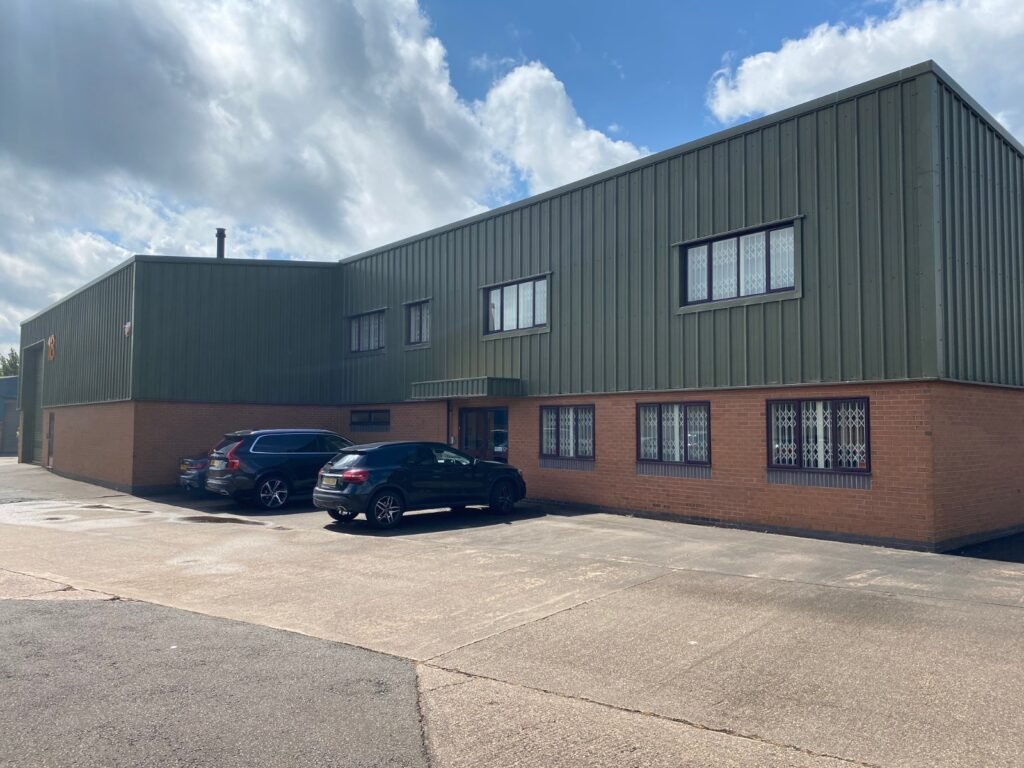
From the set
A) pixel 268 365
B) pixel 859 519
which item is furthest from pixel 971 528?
pixel 268 365

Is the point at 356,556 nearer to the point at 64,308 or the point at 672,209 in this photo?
the point at 672,209

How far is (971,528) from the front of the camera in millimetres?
12102

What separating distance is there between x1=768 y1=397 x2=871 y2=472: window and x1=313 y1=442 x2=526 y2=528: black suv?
541 centimetres

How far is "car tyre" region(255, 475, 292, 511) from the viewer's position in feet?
56.4

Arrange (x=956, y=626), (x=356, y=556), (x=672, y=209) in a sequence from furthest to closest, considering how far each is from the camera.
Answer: (x=672, y=209) < (x=356, y=556) < (x=956, y=626)

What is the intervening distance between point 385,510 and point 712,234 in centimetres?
752

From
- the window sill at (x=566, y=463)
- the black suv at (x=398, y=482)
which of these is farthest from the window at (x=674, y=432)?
the black suv at (x=398, y=482)

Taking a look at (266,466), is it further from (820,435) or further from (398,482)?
(820,435)

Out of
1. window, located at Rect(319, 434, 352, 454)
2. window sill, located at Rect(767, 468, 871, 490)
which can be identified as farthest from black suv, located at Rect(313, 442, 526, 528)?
window sill, located at Rect(767, 468, 871, 490)

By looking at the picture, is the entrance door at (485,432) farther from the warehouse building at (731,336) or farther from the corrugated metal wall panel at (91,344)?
the corrugated metal wall panel at (91,344)

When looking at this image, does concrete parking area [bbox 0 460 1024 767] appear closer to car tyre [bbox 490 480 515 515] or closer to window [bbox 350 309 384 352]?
car tyre [bbox 490 480 515 515]

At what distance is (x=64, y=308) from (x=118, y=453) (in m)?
10.1

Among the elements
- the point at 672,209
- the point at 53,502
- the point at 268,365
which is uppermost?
the point at 672,209

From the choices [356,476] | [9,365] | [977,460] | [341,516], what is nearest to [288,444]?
[341,516]
